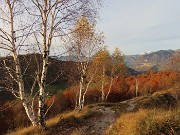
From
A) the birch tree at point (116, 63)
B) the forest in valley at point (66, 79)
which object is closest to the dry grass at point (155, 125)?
the forest in valley at point (66, 79)

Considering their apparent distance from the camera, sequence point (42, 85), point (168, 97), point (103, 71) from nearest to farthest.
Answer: point (42, 85) < point (168, 97) < point (103, 71)

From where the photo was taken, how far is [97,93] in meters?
52.9

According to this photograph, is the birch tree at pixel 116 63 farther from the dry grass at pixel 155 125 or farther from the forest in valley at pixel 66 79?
the dry grass at pixel 155 125

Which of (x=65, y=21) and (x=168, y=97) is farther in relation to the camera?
(x=168, y=97)

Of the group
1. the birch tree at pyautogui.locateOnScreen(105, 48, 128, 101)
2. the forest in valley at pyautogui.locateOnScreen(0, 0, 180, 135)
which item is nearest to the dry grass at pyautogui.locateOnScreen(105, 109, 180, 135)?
the forest in valley at pyautogui.locateOnScreen(0, 0, 180, 135)

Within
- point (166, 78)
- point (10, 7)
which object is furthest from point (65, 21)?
point (166, 78)

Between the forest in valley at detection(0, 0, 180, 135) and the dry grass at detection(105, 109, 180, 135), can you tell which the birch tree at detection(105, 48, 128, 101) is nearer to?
the forest in valley at detection(0, 0, 180, 135)

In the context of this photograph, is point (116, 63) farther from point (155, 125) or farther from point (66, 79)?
point (155, 125)

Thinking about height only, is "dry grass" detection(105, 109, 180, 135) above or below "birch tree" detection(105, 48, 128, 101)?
below

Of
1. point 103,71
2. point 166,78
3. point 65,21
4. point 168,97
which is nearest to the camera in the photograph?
point 65,21

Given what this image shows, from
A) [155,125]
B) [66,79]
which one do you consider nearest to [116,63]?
[66,79]

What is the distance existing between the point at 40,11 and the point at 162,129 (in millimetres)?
7351

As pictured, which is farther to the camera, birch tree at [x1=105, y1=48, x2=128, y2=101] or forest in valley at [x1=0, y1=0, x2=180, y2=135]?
birch tree at [x1=105, y1=48, x2=128, y2=101]

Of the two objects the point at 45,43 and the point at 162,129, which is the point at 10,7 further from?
the point at 162,129
